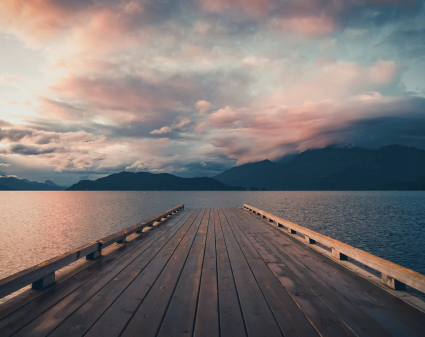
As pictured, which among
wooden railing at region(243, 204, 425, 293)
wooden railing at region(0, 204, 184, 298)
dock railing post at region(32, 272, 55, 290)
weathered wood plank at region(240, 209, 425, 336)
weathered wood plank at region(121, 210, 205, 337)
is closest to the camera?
weathered wood plank at region(121, 210, 205, 337)

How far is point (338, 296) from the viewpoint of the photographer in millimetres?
4148

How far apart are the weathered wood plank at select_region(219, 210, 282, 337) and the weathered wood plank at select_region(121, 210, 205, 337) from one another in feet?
3.88

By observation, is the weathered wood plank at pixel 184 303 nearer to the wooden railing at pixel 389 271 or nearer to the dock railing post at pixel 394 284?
the wooden railing at pixel 389 271

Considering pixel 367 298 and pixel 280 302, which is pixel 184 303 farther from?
pixel 367 298

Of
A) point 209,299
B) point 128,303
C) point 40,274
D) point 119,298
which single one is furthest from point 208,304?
point 40,274

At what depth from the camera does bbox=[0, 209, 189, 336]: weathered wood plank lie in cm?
328

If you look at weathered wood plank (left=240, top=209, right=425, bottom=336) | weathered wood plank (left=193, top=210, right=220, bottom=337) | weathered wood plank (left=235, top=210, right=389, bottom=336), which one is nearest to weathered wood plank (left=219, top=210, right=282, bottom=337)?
weathered wood plank (left=193, top=210, right=220, bottom=337)

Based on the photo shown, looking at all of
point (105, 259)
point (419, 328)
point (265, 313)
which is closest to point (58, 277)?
point (105, 259)

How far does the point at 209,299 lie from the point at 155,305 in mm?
855

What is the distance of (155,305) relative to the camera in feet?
12.4

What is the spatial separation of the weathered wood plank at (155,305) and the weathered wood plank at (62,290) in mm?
1187

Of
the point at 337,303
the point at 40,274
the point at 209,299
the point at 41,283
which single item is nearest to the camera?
the point at 337,303

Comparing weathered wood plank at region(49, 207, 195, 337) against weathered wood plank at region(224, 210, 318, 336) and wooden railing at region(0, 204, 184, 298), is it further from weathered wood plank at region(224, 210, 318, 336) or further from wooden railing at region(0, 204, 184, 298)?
weathered wood plank at region(224, 210, 318, 336)

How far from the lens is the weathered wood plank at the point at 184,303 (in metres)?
3.11
